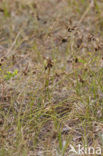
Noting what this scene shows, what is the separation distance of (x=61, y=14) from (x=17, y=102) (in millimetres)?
2190

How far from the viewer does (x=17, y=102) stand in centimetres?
312

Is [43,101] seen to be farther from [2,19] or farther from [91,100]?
[2,19]

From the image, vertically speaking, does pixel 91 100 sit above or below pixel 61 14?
below

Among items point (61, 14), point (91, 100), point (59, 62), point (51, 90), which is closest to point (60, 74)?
point (51, 90)

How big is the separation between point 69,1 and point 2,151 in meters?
3.24

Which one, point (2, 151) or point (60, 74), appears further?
point (60, 74)

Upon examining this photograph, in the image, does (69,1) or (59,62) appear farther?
(69,1)

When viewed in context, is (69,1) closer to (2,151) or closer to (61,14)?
(61,14)

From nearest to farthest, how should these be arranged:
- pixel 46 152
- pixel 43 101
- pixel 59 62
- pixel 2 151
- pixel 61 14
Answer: pixel 2 151 < pixel 46 152 < pixel 43 101 < pixel 59 62 < pixel 61 14

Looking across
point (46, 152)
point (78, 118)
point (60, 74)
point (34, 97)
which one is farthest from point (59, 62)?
point (46, 152)

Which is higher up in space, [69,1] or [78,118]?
[69,1]

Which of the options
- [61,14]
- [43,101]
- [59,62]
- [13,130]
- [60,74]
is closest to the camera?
[13,130]

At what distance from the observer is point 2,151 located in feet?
7.77

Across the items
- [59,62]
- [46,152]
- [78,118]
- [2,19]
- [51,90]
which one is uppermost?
[2,19]
